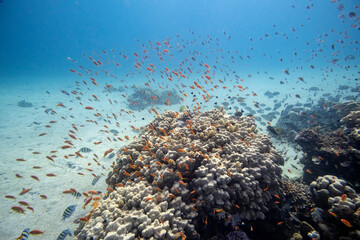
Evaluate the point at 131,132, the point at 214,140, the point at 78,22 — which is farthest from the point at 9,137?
the point at 78,22

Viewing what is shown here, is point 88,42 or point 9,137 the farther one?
point 88,42

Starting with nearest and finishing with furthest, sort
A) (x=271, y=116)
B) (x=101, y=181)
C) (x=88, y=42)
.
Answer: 1. (x=101, y=181)
2. (x=271, y=116)
3. (x=88, y=42)

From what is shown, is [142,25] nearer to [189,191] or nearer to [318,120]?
[318,120]

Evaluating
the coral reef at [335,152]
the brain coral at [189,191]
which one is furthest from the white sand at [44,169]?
the brain coral at [189,191]

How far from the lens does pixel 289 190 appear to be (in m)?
4.96

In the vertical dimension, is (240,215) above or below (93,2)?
below

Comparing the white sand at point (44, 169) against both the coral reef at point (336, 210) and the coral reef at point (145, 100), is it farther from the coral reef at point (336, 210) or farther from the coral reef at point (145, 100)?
the coral reef at point (336, 210)

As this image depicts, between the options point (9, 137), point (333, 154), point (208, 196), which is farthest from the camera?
point (9, 137)

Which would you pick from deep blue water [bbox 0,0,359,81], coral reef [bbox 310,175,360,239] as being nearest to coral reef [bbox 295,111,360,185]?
coral reef [bbox 310,175,360,239]

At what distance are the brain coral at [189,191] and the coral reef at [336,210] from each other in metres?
0.91

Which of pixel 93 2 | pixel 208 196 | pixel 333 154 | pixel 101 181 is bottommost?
pixel 101 181

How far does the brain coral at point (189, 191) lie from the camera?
9.67 feet

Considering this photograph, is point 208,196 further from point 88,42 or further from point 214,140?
point 88,42

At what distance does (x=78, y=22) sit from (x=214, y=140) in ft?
595
